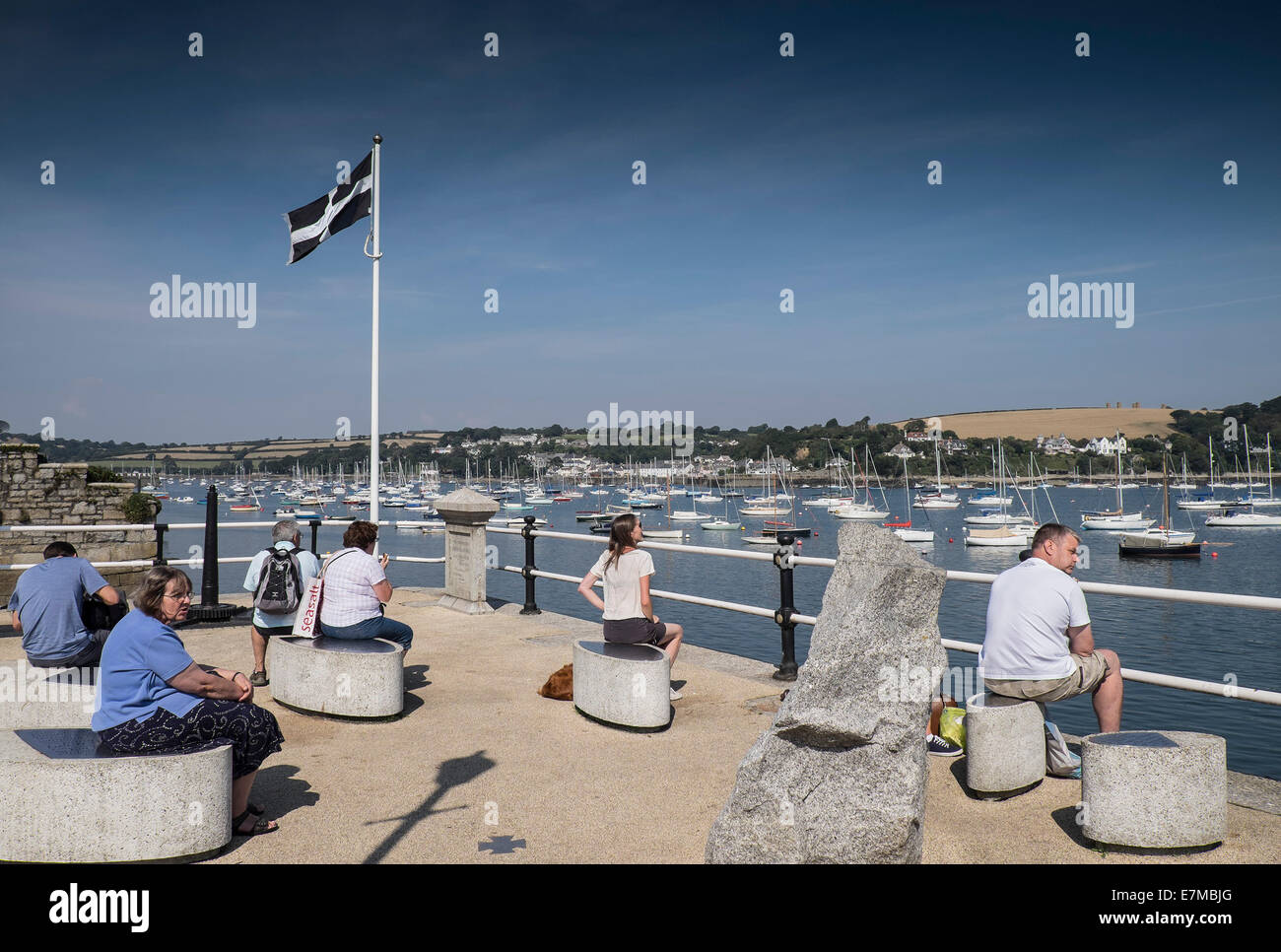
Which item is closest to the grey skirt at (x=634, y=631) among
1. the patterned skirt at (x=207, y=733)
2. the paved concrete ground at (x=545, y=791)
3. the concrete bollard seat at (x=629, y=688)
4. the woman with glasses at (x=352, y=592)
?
the concrete bollard seat at (x=629, y=688)

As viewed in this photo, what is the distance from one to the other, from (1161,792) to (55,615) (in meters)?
6.82

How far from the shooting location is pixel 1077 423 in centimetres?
18238

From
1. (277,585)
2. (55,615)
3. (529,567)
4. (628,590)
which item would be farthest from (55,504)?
(628,590)

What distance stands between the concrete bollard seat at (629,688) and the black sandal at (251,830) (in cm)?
251

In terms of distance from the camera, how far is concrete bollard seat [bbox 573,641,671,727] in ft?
21.2

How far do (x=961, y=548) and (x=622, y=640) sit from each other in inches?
3070

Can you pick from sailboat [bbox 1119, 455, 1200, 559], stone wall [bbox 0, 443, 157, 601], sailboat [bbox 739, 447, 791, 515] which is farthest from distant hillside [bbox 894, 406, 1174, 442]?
stone wall [bbox 0, 443, 157, 601]

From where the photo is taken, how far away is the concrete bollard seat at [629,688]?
21.2ft

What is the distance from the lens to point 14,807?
163 inches

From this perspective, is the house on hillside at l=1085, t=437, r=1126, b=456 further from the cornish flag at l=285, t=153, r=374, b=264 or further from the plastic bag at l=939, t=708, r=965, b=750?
the plastic bag at l=939, t=708, r=965, b=750

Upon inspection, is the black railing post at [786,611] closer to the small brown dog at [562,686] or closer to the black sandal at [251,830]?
the small brown dog at [562,686]

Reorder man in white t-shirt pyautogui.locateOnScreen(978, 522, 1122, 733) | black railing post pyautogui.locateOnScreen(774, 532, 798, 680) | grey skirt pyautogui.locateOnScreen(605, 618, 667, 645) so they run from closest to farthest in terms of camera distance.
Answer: man in white t-shirt pyautogui.locateOnScreen(978, 522, 1122, 733) → grey skirt pyautogui.locateOnScreen(605, 618, 667, 645) → black railing post pyautogui.locateOnScreen(774, 532, 798, 680)
